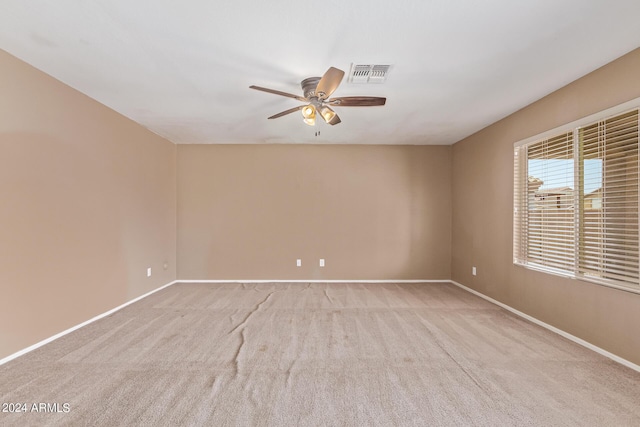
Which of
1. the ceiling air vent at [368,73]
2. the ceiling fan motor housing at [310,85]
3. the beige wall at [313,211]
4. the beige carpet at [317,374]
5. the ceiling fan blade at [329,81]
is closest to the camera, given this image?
the beige carpet at [317,374]

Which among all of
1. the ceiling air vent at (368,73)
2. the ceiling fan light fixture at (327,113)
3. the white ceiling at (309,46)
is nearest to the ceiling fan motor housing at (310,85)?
the white ceiling at (309,46)

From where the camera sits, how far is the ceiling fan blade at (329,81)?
2.10m

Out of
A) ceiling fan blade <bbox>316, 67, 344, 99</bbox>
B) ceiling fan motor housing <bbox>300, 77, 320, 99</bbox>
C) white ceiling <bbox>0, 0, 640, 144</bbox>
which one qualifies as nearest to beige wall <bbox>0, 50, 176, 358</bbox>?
white ceiling <bbox>0, 0, 640, 144</bbox>

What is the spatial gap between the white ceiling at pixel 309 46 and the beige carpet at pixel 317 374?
2.59 metres

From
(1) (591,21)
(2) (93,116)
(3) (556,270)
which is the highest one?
(1) (591,21)

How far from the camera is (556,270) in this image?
10.0ft

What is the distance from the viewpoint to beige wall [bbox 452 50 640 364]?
2381 millimetres

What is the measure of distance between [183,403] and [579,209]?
3.86 m

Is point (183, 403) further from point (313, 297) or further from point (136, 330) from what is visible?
point (313, 297)

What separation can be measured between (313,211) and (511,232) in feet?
10.3

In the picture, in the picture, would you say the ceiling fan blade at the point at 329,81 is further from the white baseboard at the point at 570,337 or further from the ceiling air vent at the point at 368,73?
the white baseboard at the point at 570,337

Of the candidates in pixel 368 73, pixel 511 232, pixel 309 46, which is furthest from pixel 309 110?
pixel 511 232

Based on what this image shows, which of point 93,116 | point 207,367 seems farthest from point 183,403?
point 93,116

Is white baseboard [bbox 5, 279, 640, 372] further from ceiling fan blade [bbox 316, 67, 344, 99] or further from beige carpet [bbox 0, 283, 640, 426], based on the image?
ceiling fan blade [bbox 316, 67, 344, 99]
